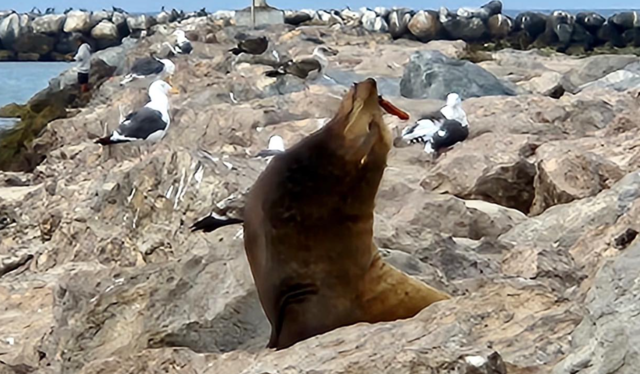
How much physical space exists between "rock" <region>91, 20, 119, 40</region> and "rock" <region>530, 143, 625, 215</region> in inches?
975

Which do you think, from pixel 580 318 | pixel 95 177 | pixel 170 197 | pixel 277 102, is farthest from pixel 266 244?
pixel 277 102

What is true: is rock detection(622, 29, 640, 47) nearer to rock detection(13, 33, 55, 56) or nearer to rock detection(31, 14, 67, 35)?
rock detection(31, 14, 67, 35)

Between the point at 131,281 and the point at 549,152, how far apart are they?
2.73 metres

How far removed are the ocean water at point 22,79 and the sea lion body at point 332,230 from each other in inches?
449

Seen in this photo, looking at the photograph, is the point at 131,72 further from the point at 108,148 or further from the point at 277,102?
the point at 108,148

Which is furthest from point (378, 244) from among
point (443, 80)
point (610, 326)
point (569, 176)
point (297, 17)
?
point (297, 17)

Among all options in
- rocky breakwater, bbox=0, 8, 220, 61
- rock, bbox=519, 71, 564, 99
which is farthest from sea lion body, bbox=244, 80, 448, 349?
rocky breakwater, bbox=0, 8, 220, 61

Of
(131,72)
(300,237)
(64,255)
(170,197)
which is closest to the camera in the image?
(300,237)

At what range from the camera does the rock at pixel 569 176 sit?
517cm

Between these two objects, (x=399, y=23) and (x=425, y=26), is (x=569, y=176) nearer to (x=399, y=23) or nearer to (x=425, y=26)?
(x=425, y=26)

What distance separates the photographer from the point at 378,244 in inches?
153

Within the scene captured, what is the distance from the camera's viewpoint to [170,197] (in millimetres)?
4949

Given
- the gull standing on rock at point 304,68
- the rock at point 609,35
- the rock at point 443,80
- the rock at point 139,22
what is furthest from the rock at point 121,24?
the rock at point 443,80

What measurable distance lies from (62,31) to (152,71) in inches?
807
